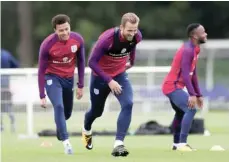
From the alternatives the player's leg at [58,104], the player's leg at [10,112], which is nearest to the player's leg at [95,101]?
the player's leg at [58,104]

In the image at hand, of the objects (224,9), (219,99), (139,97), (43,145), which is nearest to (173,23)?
(224,9)

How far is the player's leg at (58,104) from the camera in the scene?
13.9 metres

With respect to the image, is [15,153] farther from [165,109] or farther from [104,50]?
[165,109]

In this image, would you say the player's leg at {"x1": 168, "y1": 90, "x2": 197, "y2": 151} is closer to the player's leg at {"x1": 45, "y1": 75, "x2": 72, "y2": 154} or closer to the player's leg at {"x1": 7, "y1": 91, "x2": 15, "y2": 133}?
the player's leg at {"x1": 45, "y1": 75, "x2": 72, "y2": 154}

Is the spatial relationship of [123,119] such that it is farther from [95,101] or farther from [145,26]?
[145,26]

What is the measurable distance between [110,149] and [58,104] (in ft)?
6.32

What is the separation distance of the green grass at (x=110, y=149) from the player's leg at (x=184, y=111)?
31 centimetres

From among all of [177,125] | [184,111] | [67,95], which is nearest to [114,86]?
[67,95]

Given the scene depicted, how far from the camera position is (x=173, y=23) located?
2117 inches

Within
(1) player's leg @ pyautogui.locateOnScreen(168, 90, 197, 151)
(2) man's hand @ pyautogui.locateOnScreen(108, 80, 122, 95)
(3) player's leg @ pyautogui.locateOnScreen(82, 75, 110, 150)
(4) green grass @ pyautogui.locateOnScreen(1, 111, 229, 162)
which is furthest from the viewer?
(1) player's leg @ pyautogui.locateOnScreen(168, 90, 197, 151)

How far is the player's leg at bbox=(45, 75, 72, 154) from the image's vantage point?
548 inches

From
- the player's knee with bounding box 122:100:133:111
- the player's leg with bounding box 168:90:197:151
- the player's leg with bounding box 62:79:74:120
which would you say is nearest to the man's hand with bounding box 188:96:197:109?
the player's leg with bounding box 168:90:197:151

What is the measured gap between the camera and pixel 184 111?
49.8 ft

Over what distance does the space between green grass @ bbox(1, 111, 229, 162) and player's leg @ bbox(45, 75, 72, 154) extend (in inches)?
10.5
